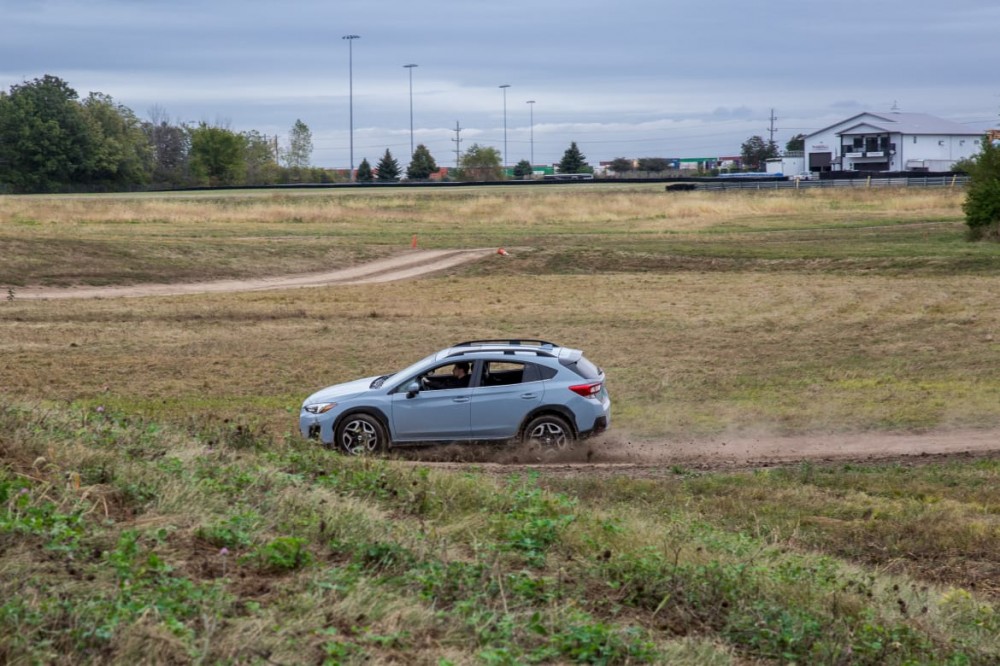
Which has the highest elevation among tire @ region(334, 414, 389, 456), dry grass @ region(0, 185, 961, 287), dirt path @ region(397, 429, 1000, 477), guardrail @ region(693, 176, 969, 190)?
guardrail @ region(693, 176, 969, 190)

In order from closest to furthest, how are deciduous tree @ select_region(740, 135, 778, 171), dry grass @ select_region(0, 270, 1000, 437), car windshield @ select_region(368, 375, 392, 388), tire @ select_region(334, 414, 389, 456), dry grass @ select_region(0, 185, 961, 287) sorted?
1. tire @ select_region(334, 414, 389, 456)
2. car windshield @ select_region(368, 375, 392, 388)
3. dry grass @ select_region(0, 270, 1000, 437)
4. dry grass @ select_region(0, 185, 961, 287)
5. deciduous tree @ select_region(740, 135, 778, 171)

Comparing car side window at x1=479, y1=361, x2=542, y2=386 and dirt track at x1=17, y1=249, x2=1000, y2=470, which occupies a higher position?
car side window at x1=479, y1=361, x2=542, y2=386

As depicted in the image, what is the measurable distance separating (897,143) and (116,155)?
84.1m

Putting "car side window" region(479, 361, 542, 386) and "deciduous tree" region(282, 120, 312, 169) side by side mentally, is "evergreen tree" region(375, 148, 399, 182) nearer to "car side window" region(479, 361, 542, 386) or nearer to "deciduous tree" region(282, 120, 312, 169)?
"deciduous tree" region(282, 120, 312, 169)

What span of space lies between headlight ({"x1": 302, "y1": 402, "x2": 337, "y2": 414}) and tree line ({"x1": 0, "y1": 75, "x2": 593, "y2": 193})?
109110mm

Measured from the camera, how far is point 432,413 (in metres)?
15.4

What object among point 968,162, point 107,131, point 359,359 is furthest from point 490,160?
point 359,359

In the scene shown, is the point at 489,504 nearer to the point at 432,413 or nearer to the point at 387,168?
the point at 432,413

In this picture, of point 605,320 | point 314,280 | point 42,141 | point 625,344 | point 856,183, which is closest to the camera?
point 625,344

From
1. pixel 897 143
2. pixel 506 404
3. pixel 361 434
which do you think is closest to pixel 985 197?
pixel 506 404

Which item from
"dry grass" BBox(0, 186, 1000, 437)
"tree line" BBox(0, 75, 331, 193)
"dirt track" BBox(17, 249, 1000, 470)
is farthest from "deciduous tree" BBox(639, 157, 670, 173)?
"dirt track" BBox(17, 249, 1000, 470)

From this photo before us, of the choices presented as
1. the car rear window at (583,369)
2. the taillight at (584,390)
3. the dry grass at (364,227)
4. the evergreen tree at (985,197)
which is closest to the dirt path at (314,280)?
the dry grass at (364,227)

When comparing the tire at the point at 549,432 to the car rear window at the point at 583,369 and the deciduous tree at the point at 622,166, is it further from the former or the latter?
the deciduous tree at the point at 622,166

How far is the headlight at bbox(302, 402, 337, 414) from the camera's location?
607 inches
